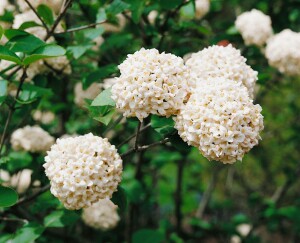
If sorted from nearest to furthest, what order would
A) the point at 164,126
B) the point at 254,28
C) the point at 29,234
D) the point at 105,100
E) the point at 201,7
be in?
the point at 105,100
the point at 164,126
the point at 29,234
the point at 254,28
the point at 201,7

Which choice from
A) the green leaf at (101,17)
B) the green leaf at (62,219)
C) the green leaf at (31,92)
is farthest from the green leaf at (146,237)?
the green leaf at (101,17)

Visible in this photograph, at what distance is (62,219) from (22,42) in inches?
34.8

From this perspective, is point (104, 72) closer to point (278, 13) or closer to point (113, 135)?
point (113, 135)

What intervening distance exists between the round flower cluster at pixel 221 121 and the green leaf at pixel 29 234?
91 cm

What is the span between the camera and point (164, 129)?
1.79 meters

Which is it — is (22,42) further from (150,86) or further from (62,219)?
(62,219)

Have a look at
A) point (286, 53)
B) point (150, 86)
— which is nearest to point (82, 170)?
point (150, 86)

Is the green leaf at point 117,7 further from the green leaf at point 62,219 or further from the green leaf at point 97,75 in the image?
the green leaf at point 62,219

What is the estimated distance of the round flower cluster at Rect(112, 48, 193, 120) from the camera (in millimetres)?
1563

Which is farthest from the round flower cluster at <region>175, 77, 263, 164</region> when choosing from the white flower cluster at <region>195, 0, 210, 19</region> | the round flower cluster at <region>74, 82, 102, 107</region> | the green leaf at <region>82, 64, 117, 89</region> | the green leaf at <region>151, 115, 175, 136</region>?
the white flower cluster at <region>195, 0, 210, 19</region>

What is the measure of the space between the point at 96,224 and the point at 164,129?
4.59 feet

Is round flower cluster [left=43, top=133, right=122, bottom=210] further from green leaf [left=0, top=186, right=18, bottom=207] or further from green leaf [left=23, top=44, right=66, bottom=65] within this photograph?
green leaf [left=23, top=44, right=66, bottom=65]

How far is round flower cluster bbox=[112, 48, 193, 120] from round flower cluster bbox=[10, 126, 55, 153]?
1126mm

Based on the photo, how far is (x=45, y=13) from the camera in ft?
7.22
